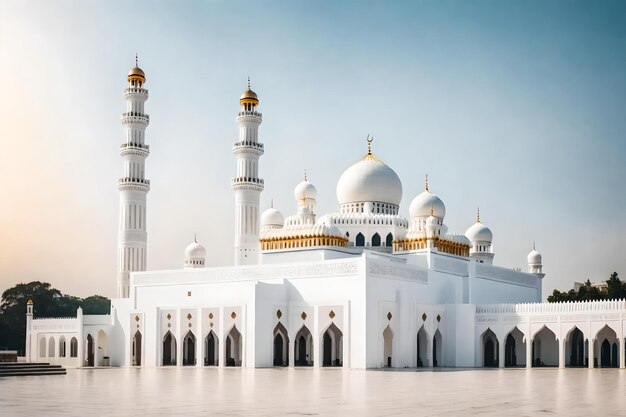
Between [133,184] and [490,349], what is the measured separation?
16.0m

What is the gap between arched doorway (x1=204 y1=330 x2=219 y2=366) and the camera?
33.8 metres

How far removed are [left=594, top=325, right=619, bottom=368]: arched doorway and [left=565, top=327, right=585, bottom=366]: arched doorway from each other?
2.31ft

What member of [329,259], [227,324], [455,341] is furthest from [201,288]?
[455,341]

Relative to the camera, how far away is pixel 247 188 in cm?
3878

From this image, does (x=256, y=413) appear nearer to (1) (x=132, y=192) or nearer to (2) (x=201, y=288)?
(2) (x=201, y=288)

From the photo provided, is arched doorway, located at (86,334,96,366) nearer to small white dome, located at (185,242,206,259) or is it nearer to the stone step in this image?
small white dome, located at (185,242,206,259)

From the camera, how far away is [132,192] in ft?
124

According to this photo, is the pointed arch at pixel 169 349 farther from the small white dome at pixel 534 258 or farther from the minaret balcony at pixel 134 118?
the small white dome at pixel 534 258

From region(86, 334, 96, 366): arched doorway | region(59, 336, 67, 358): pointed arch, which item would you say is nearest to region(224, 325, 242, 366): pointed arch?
region(86, 334, 96, 366): arched doorway

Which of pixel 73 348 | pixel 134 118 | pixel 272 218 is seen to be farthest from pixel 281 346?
pixel 134 118

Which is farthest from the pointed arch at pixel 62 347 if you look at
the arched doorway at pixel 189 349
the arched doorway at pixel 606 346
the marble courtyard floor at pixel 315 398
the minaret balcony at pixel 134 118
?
the arched doorway at pixel 606 346

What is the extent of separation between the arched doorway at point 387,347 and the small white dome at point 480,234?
42.7ft

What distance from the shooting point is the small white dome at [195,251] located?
4009cm

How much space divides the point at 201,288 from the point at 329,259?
191 inches
